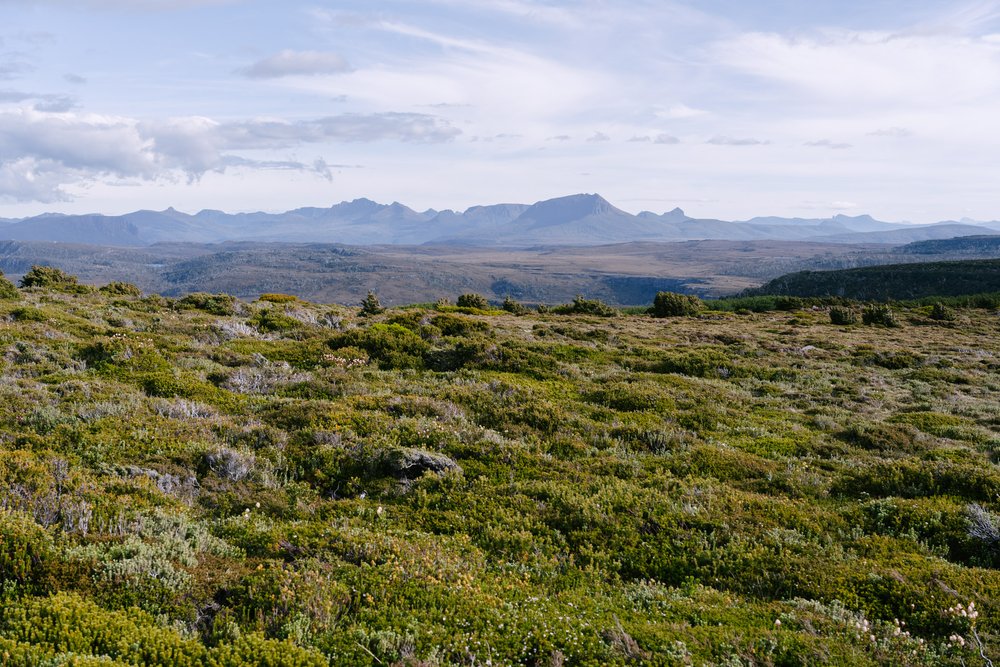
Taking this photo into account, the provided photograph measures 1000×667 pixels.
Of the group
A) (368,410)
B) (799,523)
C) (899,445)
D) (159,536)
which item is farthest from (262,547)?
Answer: (899,445)

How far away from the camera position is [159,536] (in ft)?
20.5

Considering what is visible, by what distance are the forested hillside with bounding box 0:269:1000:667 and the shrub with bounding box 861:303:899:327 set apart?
3112cm

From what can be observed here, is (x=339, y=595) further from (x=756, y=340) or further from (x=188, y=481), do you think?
(x=756, y=340)

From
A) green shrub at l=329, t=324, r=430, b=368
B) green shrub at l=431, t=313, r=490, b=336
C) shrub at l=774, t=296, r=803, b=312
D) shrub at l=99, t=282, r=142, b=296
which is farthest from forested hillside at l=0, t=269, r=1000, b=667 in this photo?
shrub at l=774, t=296, r=803, b=312

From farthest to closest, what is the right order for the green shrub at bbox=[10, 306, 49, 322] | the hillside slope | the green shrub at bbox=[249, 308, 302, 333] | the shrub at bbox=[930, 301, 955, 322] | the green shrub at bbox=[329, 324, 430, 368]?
the hillside slope, the shrub at bbox=[930, 301, 955, 322], the green shrub at bbox=[249, 308, 302, 333], the green shrub at bbox=[10, 306, 49, 322], the green shrub at bbox=[329, 324, 430, 368]

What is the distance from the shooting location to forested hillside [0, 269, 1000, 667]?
16.8ft

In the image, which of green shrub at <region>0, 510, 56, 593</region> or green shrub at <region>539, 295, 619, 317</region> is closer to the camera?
Answer: green shrub at <region>0, 510, 56, 593</region>

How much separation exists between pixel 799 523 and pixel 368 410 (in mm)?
8131

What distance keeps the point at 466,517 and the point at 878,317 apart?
4776 centimetres

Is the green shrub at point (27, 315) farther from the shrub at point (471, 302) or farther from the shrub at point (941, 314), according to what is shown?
the shrub at point (941, 314)

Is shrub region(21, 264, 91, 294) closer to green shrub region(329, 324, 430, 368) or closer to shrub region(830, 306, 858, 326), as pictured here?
green shrub region(329, 324, 430, 368)

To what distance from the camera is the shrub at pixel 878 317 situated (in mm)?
43281

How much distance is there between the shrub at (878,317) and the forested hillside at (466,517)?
3112cm

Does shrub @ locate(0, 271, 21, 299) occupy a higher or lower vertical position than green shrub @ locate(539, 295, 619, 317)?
higher
